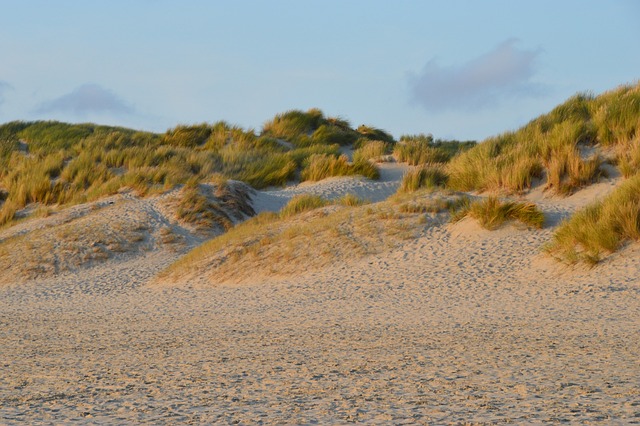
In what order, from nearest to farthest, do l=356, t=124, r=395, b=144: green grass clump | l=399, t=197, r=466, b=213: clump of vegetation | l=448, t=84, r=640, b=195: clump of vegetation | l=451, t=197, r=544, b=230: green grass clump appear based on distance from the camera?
l=451, t=197, r=544, b=230: green grass clump → l=399, t=197, r=466, b=213: clump of vegetation → l=448, t=84, r=640, b=195: clump of vegetation → l=356, t=124, r=395, b=144: green grass clump

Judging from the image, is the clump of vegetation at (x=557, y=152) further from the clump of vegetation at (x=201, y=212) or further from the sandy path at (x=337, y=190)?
the clump of vegetation at (x=201, y=212)

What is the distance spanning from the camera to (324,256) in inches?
586

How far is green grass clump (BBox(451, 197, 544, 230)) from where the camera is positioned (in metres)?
14.5

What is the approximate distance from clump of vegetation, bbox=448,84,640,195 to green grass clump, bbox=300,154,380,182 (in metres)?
5.09

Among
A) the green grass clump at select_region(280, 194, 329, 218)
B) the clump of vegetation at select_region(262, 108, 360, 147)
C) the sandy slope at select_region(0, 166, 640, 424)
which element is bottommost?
the sandy slope at select_region(0, 166, 640, 424)

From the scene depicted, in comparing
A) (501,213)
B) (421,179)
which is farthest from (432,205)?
(421,179)

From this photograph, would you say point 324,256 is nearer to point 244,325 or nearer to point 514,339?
point 244,325

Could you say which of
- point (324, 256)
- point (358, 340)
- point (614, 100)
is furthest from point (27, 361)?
point (614, 100)

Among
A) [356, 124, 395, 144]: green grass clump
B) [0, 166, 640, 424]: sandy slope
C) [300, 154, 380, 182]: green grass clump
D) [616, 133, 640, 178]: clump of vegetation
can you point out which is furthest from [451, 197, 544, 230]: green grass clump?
[356, 124, 395, 144]: green grass clump

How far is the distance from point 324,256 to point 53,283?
17.7ft

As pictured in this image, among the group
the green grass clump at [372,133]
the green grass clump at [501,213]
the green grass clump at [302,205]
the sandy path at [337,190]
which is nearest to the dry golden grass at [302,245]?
the green grass clump at [501,213]

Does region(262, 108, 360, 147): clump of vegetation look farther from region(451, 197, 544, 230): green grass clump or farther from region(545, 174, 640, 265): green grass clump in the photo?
region(545, 174, 640, 265): green grass clump

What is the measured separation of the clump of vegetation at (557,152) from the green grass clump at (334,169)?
5090 millimetres

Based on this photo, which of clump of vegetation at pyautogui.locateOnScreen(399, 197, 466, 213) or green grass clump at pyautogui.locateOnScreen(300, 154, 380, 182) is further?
green grass clump at pyautogui.locateOnScreen(300, 154, 380, 182)
